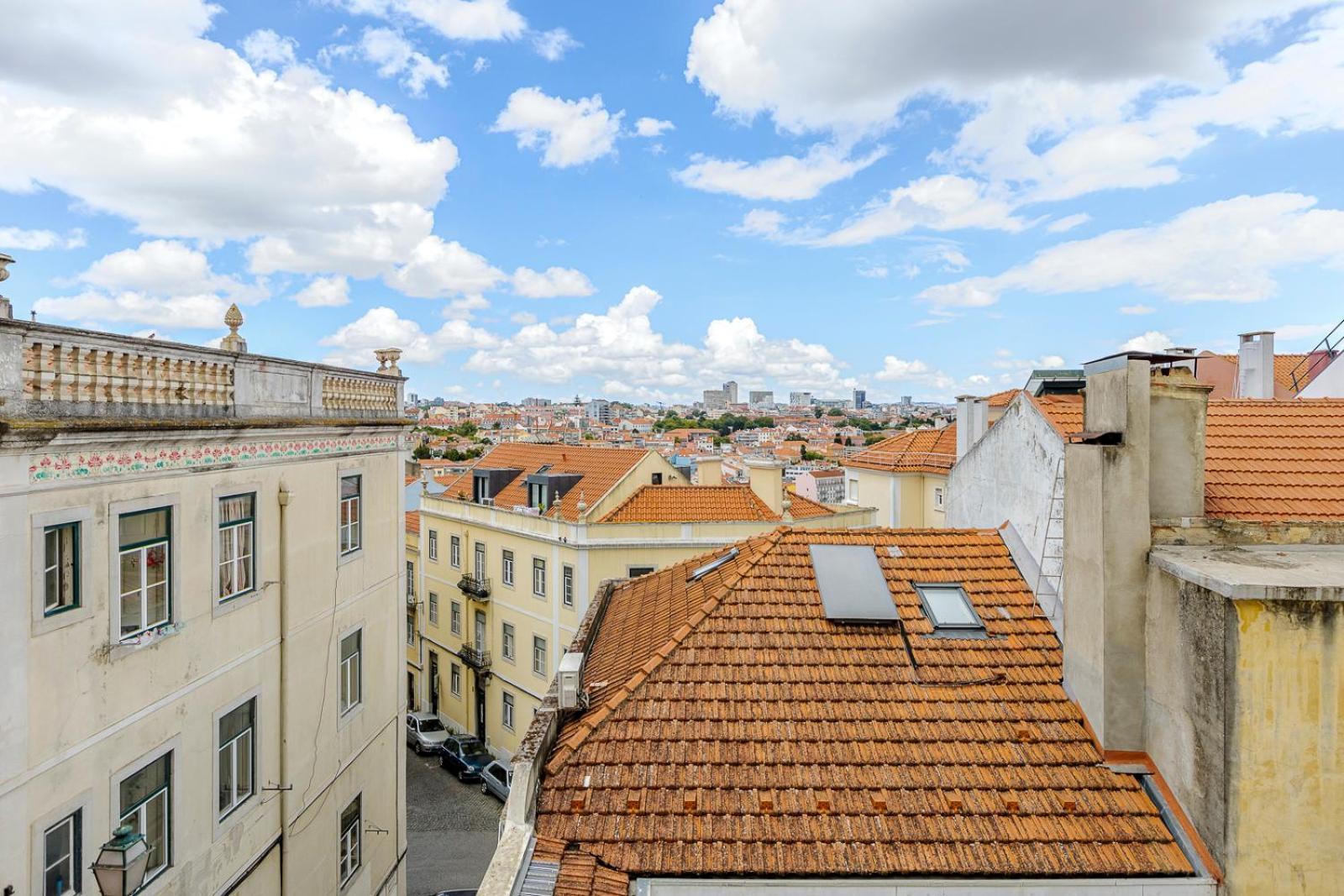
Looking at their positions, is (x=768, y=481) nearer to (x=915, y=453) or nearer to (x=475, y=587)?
(x=915, y=453)

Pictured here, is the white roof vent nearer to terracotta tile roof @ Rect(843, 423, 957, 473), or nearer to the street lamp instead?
the street lamp

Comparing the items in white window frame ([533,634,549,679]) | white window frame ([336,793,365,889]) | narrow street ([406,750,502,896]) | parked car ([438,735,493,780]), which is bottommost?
narrow street ([406,750,502,896])

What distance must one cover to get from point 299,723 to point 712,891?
23.6 feet

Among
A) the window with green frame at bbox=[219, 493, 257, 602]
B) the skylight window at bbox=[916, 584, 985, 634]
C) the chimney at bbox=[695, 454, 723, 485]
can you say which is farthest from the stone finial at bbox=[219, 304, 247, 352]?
the chimney at bbox=[695, 454, 723, 485]

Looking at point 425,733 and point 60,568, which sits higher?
point 60,568

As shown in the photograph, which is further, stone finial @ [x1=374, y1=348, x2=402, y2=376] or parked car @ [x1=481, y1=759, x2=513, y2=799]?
parked car @ [x1=481, y1=759, x2=513, y2=799]

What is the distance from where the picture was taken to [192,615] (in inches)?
331

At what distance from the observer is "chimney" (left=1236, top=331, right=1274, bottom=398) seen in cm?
1648

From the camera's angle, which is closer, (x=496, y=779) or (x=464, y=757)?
(x=496, y=779)

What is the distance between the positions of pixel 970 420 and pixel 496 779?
691 inches

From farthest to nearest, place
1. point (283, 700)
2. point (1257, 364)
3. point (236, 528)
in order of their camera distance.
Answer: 1. point (1257, 364)
2. point (283, 700)
3. point (236, 528)

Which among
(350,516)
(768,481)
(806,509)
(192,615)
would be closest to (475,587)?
(768,481)

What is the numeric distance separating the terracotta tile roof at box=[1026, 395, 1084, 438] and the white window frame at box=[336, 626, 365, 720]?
35.6 feet

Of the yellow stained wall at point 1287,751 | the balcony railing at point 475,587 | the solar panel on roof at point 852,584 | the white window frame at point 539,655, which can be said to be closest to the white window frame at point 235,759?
the solar panel on roof at point 852,584
